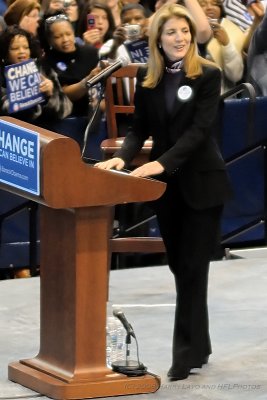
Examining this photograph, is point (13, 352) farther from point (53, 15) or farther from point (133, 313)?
point (53, 15)

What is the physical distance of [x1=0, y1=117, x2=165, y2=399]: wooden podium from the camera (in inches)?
220

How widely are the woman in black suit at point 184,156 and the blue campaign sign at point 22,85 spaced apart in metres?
2.59

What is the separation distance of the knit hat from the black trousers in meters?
4.22

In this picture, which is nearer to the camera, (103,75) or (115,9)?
(103,75)

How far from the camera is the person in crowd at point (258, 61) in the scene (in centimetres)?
1015

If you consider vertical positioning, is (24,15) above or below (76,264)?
above

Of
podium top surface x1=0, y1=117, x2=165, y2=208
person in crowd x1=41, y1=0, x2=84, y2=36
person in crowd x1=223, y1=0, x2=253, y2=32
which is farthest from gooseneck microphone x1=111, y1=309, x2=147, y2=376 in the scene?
person in crowd x1=223, y1=0, x2=253, y2=32

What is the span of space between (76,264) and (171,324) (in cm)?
178

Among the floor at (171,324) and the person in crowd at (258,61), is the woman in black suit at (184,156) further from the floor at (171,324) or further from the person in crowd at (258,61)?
the person in crowd at (258,61)

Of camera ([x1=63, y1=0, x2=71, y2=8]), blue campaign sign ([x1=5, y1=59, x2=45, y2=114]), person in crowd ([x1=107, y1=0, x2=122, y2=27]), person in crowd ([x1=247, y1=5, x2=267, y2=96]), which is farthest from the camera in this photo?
person in crowd ([x1=107, y1=0, x2=122, y2=27])

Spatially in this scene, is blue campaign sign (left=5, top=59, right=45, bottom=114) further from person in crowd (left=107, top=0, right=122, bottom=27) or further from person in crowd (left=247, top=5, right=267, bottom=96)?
person in crowd (left=107, top=0, right=122, bottom=27)

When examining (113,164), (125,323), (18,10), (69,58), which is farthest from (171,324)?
(18,10)

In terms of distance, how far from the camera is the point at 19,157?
573cm

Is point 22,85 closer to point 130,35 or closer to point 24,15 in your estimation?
point 24,15
